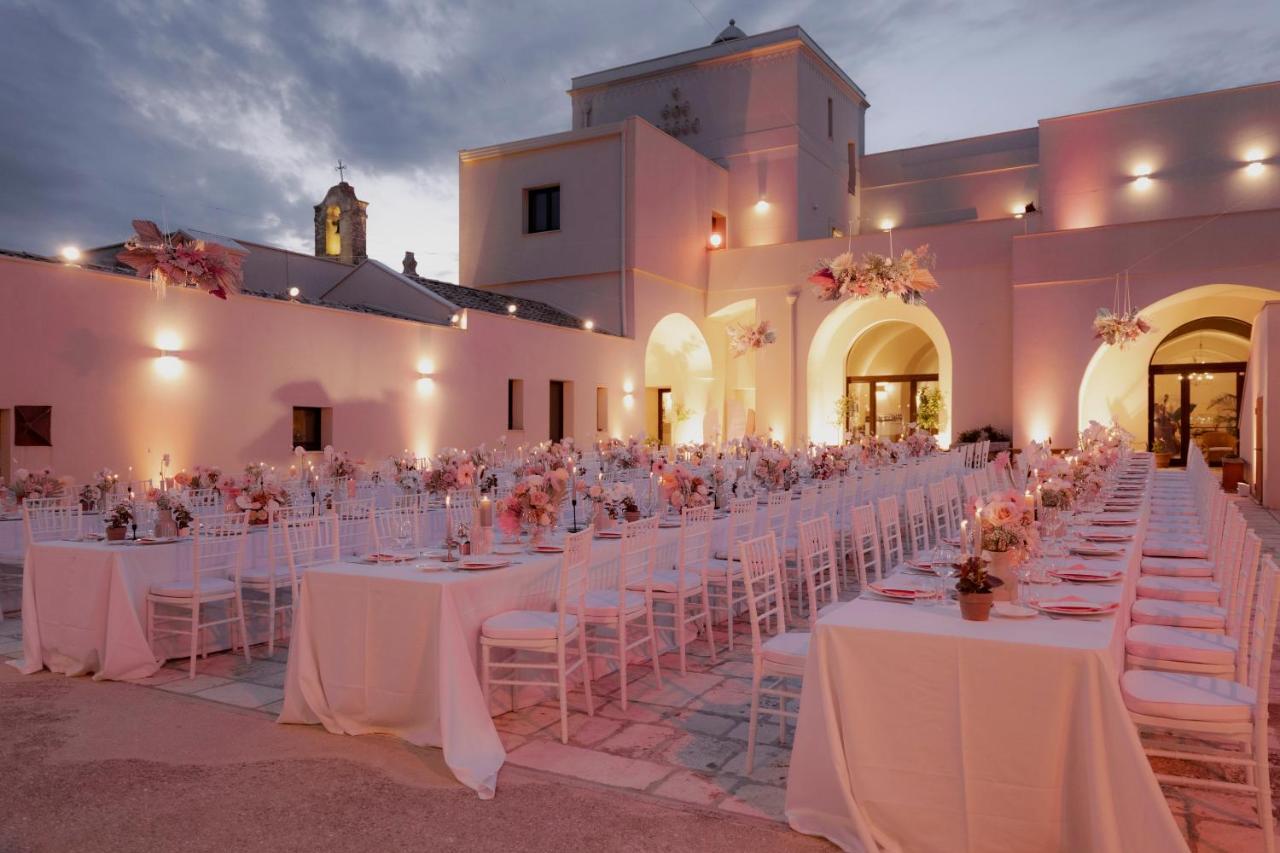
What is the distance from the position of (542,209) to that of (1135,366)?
13.6 meters

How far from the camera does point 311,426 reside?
13164 mm

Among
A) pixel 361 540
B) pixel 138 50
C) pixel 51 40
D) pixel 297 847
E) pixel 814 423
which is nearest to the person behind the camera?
pixel 297 847

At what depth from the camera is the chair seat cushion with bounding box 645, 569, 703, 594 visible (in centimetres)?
551

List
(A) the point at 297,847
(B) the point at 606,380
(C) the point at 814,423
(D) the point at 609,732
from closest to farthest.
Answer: (A) the point at 297,847
(D) the point at 609,732
(B) the point at 606,380
(C) the point at 814,423

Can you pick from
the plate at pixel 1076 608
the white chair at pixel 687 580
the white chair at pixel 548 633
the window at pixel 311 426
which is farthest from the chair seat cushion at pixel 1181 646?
the window at pixel 311 426

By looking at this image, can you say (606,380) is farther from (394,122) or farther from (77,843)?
(77,843)

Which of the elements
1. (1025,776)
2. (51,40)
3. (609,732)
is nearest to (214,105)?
(51,40)

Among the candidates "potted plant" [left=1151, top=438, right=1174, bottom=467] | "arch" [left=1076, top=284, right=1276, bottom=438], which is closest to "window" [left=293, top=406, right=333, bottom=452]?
"arch" [left=1076, top=284, right=1276, bottom=438]

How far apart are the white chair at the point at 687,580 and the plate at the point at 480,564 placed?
37.2 inches

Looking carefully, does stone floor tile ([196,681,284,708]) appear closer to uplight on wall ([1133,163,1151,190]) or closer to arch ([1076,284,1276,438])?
arch ([1076,284,1276,438])

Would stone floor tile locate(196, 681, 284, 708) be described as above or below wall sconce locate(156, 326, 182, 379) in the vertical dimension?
below

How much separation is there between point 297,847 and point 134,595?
2968 millimetres

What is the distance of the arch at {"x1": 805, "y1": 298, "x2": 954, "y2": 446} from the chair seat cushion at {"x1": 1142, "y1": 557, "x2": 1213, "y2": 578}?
45.1ft

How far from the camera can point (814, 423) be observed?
21.0 m
